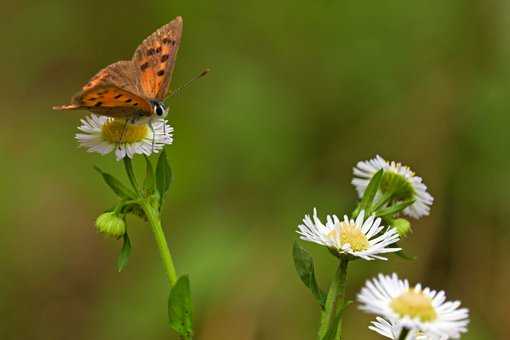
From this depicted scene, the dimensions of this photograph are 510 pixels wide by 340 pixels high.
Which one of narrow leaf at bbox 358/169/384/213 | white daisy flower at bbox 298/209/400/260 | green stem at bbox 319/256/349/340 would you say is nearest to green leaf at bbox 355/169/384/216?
narrow leaf at bbox 358/169/384/213

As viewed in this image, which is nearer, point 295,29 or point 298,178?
point 298,178

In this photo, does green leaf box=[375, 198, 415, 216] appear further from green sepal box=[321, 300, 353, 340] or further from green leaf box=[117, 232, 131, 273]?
green leaf box=[117, 232, 131, 273]

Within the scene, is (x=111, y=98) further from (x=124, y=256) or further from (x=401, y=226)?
(x=401, y=226)

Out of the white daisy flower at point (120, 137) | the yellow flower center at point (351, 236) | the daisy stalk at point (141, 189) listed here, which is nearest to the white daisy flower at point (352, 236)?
the yellow flower center at point (351, 236)

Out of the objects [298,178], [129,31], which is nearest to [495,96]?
[298,178]

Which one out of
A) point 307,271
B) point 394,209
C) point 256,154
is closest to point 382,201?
point 394,209

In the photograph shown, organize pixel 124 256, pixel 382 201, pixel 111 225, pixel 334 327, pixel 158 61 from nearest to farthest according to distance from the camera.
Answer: pixel 334 327 < pixel 124 256 < pixel 111 225 < pixel 382 201 < pixel 158 61

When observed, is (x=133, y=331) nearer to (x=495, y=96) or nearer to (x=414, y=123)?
(x=414, y=123)
